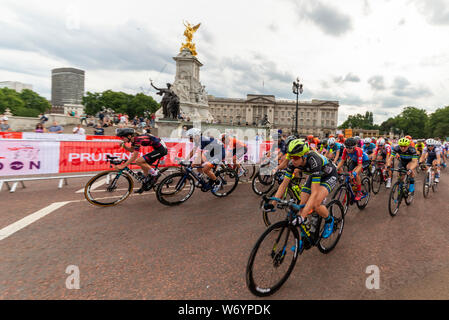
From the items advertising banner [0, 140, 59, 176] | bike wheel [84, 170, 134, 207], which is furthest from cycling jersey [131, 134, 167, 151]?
advertising banner [0, 140, 59, 176]

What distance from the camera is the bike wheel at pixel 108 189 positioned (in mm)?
5863

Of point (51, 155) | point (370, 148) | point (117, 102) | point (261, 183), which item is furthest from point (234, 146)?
point (117, 102)

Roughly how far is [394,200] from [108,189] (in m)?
7.13

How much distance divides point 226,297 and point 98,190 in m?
4.54

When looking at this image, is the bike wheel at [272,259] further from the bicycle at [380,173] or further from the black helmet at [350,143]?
A: the bicycle at [380,173]

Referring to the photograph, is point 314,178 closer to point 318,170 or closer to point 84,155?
point 318,170

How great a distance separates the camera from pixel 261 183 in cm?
812

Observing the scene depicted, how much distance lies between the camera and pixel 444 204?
289 inches

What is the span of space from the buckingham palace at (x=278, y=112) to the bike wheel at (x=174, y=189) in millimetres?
117744

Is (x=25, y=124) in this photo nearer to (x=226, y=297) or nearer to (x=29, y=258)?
(x=29, y=258)

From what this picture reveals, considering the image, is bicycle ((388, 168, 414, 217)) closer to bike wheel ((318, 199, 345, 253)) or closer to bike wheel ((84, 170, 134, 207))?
bike wheel ((318, 199, 345, 253))

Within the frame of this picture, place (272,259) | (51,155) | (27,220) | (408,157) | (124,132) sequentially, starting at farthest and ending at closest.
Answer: (51,155)
(408,157)
(124,132)
(27,220)
(272,259)

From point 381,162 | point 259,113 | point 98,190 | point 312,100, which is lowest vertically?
point 98,190

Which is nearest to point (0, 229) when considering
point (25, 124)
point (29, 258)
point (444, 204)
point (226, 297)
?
point (29, 258)
